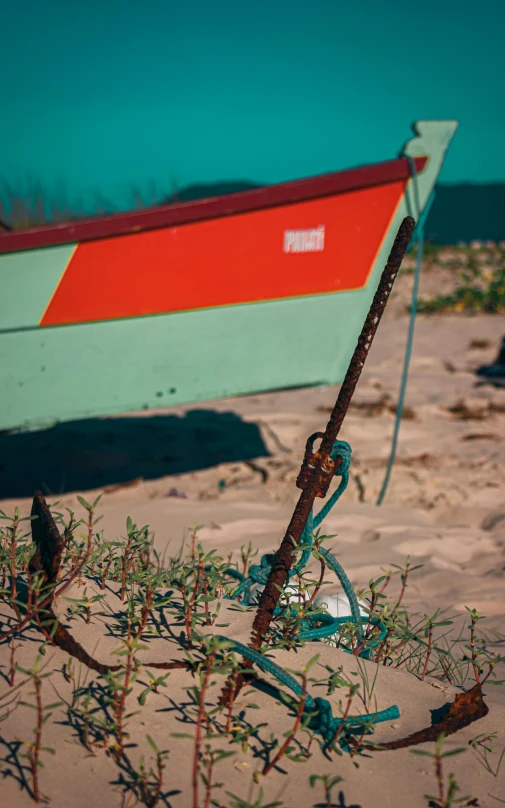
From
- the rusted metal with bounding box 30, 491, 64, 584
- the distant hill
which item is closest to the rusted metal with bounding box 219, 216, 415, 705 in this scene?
the rusted metal with bounding box 30, 491, 64, 584

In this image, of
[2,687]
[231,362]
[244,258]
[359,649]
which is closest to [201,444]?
[231,362]

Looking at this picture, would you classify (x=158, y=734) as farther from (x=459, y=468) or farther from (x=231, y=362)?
(x=459, y=468)

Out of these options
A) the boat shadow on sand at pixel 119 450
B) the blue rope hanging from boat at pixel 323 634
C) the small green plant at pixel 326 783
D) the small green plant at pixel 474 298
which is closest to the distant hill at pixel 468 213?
the small green plant at pixel 474 298

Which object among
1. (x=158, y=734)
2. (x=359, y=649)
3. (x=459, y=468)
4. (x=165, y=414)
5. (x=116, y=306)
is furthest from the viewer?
(x=165, y=414)

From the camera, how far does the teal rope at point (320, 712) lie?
149 centimetres

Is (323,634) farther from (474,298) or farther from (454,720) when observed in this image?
(474,298)

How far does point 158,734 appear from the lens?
4.76ft

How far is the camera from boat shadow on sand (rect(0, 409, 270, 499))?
4184 mm

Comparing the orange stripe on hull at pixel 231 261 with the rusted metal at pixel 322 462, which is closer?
the rusted metal at pixel 322 462

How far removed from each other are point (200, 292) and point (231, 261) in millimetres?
229

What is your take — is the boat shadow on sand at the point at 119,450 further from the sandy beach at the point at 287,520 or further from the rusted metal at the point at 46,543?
the rusted metal at the point at 46,543

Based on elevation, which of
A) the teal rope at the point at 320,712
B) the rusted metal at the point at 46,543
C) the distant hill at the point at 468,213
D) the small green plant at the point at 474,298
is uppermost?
the rusted metal at the point at 46,543

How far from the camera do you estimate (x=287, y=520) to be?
349 centimetres

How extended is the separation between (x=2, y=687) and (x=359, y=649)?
3.05 ft
